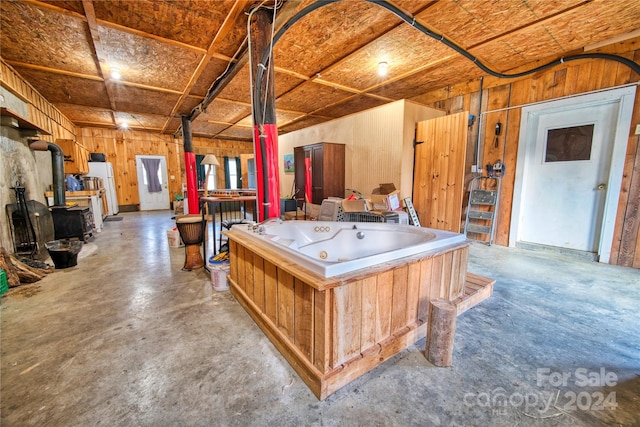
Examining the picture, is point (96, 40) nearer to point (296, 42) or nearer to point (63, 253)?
point (296, 42)

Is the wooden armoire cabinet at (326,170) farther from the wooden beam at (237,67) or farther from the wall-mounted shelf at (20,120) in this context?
the wall-mounted shelf at (20,120)

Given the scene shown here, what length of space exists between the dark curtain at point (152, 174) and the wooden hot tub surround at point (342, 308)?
821 cm

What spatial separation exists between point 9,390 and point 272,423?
55.2 inches

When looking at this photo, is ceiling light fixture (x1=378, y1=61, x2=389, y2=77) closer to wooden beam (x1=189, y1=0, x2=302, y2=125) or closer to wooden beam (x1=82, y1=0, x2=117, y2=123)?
wooden beam (x1=189, y1=0, x2=302, y2=125)

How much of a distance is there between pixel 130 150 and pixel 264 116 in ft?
26.1

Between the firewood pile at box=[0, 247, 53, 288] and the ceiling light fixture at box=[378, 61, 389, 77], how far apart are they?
186 inches

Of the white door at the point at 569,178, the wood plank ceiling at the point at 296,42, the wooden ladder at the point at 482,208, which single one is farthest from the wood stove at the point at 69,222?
the white door at the point at 569,178

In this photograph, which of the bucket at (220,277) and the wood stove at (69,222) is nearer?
the bucket at (220,277)

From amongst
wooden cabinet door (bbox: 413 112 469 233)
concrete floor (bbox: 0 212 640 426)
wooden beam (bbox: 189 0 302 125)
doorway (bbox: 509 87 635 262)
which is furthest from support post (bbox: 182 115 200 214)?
doorway (bbox: 509 87 635 262)

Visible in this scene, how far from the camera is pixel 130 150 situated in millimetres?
8031

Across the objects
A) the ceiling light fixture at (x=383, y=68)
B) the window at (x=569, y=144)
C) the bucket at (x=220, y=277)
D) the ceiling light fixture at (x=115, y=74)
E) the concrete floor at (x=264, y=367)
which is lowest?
the concrete floor at (x=264, y=367)

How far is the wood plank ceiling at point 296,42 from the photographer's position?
7.47 ft

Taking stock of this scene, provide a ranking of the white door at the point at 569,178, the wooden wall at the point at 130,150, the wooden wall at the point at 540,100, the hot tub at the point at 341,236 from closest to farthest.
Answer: the hot tub at the point at 341,236, the wooden wall at the point at 540,100, the white door at the point at 569,178, the wooden wall at the point at 130,150

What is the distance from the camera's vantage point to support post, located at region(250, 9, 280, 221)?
92.1 inches
